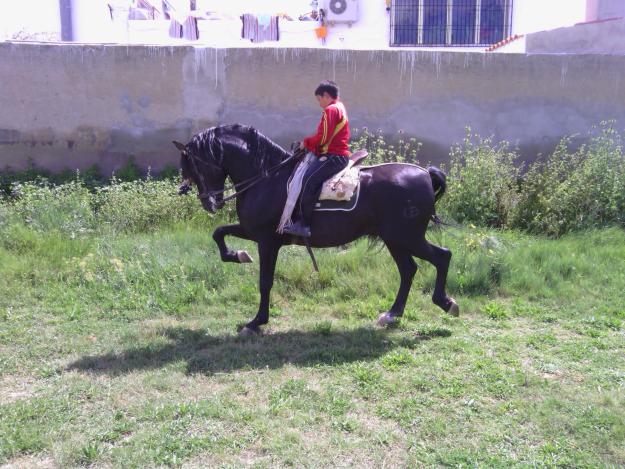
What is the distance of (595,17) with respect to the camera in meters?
13.0

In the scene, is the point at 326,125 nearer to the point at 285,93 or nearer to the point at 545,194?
the point at 545,194

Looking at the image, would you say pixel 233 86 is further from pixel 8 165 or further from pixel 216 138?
pixel 216 138

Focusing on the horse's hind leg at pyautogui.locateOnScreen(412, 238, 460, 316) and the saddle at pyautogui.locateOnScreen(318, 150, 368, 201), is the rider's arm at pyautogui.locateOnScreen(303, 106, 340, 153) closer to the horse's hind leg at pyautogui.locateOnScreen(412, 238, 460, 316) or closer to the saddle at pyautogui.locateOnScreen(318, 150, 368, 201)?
the saddle at pyautogui.locateOnScreen(318, 150, 368, 201)

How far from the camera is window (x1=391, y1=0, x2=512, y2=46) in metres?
18.2

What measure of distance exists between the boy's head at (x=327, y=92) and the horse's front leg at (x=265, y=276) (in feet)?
4.99

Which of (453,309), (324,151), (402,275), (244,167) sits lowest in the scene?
(453,309)

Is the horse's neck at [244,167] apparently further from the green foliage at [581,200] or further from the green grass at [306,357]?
the green foliage at [581,200]

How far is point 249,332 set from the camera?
19.4 feet

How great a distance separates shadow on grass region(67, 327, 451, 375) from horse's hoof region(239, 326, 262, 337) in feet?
0.23

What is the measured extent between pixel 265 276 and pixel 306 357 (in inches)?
41.6

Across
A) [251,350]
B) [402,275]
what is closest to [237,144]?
[251,350]

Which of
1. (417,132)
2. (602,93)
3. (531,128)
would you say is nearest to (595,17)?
(602,93)

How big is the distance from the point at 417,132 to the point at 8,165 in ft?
25.8

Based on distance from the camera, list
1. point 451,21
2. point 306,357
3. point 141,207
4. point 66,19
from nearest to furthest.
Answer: point 306,357 < point 141,207 < point 451,21 < point 66,19
